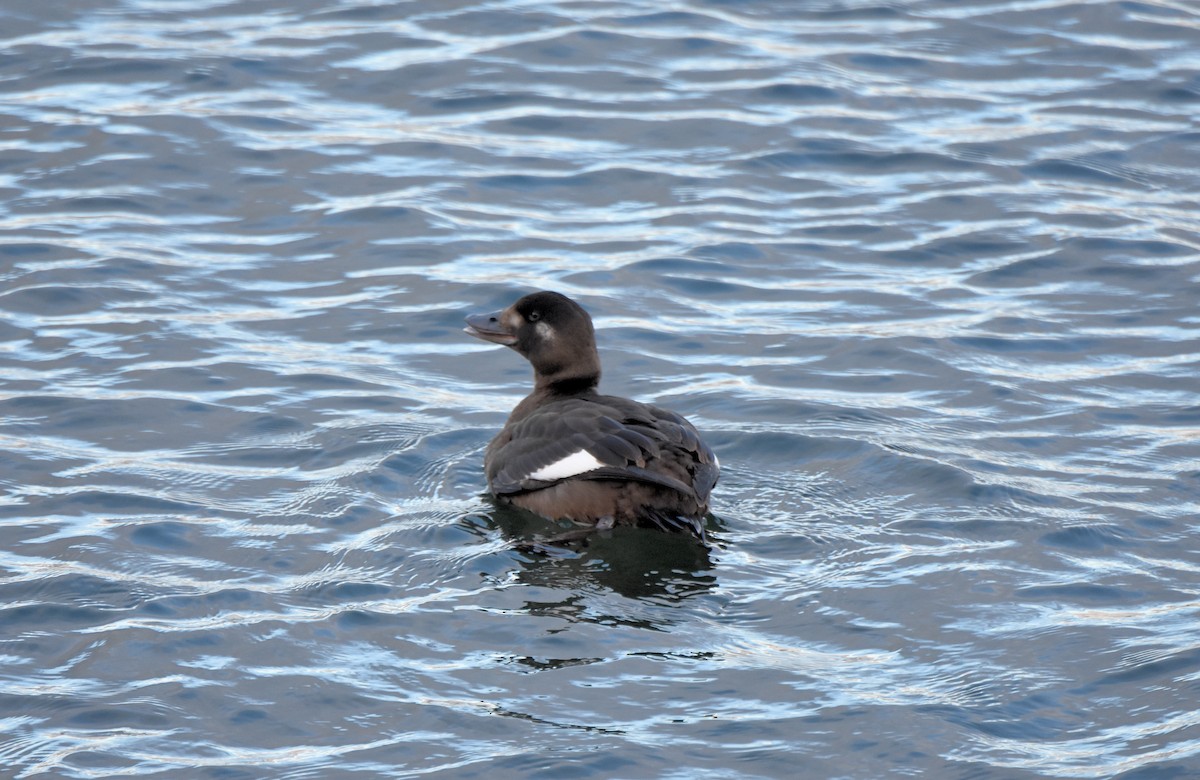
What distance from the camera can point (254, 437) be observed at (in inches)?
329

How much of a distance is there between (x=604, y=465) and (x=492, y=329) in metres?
1.61

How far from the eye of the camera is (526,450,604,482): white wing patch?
7.23m

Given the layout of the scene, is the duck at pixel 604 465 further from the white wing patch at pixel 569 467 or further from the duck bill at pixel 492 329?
the duck bill at pixel 492 329

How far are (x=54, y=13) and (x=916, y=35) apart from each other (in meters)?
7.66

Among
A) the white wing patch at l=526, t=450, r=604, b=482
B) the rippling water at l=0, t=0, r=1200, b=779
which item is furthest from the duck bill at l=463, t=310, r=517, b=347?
the white wing patch at l=526, t=450, r=604, b=482

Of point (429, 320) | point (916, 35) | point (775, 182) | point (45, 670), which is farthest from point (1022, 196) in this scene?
point (45, 670)

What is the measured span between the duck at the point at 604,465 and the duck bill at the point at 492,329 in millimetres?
506

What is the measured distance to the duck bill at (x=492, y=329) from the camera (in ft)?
28.0

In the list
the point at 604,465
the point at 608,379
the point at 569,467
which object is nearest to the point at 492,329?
the point at 608,379

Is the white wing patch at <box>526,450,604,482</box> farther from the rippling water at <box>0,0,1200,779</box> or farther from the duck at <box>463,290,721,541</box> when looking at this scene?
the rippling water at <box>0,0,1200,779</box>

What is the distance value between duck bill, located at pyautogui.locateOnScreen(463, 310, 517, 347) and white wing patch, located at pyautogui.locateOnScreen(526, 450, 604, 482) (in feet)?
4.16

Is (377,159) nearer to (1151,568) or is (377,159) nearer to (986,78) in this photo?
(986,78)

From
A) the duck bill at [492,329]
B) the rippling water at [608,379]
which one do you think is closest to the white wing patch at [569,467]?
the rippling water at [608,379]

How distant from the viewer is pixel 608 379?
30.6 feet
